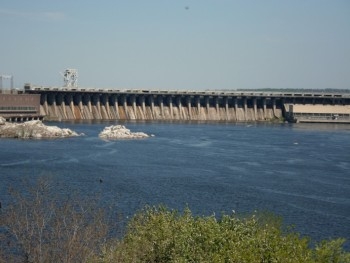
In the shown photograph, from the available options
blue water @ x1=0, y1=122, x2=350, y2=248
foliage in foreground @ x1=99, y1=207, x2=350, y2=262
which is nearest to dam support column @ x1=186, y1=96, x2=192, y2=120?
blue water @ x1=0, y1=122, x2=350, y2=248

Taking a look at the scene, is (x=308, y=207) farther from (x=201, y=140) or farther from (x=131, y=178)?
(x=201, y=140)

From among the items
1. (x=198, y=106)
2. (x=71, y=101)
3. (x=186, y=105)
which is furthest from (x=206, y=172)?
(x=186, y=105)

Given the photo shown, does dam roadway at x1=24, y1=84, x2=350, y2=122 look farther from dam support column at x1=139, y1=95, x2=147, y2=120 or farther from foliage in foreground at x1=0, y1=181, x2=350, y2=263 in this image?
foliage in foreground at x1=0, y1=181, x2=350, y2=263

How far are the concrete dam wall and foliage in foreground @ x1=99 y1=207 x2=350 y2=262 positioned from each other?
86713 millimetres

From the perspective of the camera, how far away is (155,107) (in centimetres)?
11931

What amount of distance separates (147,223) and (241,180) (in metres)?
27.6

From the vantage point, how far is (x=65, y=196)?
37.5 m

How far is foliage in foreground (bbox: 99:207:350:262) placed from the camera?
18.0 meters

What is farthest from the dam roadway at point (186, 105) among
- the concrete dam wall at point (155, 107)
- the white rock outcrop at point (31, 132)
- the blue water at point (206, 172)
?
the white rock outcrop at point (31, 132)

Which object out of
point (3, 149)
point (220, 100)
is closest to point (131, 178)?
point (3, 149)

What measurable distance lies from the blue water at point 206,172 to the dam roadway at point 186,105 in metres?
26.1

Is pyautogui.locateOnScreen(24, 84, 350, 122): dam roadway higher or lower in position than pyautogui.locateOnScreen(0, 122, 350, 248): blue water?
higher

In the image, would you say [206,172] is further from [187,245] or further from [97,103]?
[97,103]

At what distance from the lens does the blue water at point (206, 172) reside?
37938 millimetres
